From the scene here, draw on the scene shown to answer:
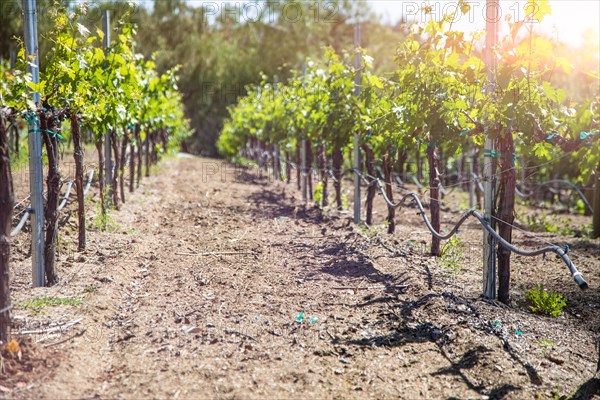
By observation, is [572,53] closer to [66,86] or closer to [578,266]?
[578,266]

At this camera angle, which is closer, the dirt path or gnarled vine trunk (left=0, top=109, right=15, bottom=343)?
the dirt path

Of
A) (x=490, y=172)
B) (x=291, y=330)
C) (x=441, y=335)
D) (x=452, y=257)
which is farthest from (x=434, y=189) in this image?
(x=291, y=330)

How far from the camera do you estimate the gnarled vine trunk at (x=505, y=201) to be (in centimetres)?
595

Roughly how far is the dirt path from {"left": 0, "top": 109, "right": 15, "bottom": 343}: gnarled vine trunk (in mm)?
425

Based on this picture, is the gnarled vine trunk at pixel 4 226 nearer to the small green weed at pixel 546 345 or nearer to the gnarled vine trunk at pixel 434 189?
the small green weed at pixel 546 345

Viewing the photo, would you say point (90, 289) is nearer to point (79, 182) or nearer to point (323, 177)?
point (79, 182)

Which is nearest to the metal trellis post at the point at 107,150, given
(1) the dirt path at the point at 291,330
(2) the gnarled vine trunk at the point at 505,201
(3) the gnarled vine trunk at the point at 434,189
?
(1) the dirt path at the point at 291,330

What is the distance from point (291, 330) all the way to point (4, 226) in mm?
2216

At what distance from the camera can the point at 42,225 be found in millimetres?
6035

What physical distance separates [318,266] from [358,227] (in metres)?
3.03

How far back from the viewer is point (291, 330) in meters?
5.15

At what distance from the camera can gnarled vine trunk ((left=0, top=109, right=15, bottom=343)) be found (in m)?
4.30

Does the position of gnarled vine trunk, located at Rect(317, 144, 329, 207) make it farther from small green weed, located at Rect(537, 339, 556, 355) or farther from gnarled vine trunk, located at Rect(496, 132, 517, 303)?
small green weed, located at Rect(537, 339, 556, 355)

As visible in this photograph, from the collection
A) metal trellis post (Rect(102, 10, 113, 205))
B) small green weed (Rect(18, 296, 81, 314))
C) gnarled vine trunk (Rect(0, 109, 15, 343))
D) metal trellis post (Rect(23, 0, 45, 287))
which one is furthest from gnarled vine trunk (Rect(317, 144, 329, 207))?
gnarled vine trunk (Rect(0, 109, 15, 343))
